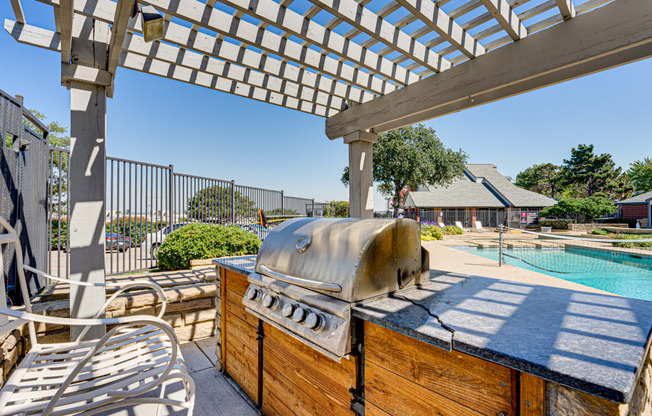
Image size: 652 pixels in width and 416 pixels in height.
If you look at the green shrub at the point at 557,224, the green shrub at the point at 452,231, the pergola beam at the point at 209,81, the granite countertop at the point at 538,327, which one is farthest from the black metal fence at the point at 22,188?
the green shrub at the point at 557,224

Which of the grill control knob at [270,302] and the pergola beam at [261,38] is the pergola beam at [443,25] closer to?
the pergola beam at [261,38]

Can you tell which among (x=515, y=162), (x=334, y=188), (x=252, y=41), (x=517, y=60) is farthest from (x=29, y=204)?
(x=515, y=162)

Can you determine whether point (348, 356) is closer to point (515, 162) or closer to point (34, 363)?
point (34, 363)

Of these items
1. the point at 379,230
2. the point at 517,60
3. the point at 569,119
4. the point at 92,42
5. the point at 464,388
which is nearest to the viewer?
the point at 464,388

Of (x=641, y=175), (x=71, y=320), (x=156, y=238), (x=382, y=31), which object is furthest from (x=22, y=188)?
(x=641, y=175)

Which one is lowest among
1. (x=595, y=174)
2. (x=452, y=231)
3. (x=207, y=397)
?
(x=207, y=397)

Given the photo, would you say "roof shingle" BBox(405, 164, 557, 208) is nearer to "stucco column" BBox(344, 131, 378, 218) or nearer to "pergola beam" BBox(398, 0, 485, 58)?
"stucco column" BBox(344, 131, 378, 218)

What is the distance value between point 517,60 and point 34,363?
3706 millimetres

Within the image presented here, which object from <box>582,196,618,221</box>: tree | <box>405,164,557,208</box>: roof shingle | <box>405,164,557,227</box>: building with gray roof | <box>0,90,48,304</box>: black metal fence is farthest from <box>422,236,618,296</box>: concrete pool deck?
<box>582,196,618,221</box>: tree

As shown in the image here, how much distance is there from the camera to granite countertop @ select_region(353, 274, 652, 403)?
25.8 inches

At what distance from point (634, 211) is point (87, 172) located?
1292 inches

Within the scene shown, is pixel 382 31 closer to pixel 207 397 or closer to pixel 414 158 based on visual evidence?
pixel 207 397

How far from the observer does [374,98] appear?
335 cm

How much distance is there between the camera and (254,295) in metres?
1.70
